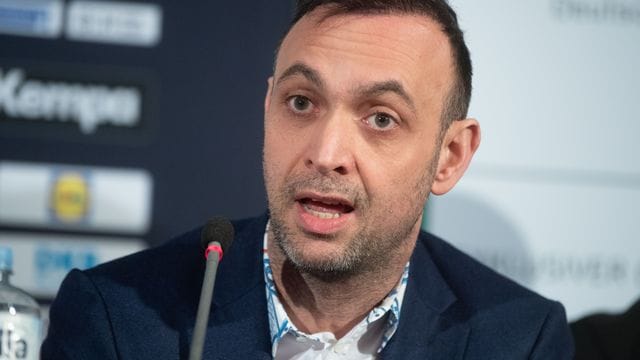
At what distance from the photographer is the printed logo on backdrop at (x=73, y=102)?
2822 mm

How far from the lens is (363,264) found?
1979 millimetres

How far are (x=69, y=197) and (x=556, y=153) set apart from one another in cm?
127

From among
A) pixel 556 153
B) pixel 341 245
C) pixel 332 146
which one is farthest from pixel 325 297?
pixel 556 153

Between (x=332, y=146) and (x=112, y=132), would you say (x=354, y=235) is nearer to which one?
(x=332, y=146)

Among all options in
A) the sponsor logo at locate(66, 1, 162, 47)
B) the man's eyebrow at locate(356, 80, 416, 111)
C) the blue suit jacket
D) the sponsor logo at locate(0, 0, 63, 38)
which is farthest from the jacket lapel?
the sponsor logo at locate(0, 0, 63, 38)

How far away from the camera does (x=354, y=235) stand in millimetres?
1897

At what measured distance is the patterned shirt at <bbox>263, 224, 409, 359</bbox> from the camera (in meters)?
2.01

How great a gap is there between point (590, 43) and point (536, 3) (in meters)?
0.18

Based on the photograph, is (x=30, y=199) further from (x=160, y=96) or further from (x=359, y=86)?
(x=359, y=86)

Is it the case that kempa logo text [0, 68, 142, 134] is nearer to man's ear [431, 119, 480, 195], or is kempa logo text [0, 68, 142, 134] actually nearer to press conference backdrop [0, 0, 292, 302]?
press conference backdrop [0, 0, 292, 302]

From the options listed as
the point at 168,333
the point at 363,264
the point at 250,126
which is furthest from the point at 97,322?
the point at 250,126

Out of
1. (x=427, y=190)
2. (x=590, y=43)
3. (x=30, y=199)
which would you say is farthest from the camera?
(x=590, y=43)

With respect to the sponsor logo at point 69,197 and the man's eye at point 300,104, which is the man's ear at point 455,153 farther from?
the sponsor logo at point 69,197

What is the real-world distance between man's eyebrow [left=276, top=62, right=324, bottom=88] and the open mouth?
7.9 inches
